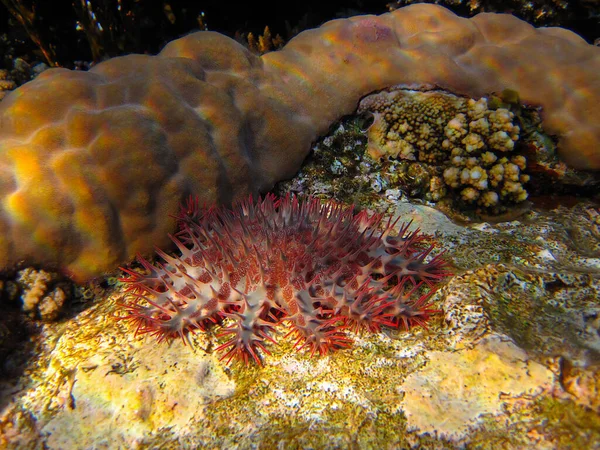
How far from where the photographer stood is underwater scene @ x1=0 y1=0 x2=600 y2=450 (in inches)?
76.5

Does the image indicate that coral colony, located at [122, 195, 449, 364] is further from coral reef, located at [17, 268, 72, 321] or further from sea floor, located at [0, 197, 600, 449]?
coral reef, located at [17, 268, 72, 321]

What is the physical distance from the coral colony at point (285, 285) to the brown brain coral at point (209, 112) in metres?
0.62

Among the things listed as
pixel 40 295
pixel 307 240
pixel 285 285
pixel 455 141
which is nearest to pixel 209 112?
pixel 307 240

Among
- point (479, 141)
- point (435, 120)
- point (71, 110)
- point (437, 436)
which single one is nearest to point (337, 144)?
point (435, 120)

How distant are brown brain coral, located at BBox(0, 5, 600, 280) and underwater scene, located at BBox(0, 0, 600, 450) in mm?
21

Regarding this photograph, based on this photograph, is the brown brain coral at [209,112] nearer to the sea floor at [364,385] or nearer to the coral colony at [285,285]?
the coral colony at [285,285]

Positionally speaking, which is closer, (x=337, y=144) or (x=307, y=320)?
(x=307, y=320)

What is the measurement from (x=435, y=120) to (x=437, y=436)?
3.17 metres

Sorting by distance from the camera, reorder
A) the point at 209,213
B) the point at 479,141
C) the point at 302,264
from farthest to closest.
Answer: the point at 479,141 → the point at 209,213 → the point at 302,264

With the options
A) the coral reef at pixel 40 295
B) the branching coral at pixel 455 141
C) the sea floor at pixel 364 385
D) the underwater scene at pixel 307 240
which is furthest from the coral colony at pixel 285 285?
the branching coral at pixel 455 141

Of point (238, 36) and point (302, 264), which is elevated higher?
point (238, 36)

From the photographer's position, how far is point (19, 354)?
98.7 inches

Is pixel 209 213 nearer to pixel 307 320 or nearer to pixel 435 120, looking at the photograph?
pixel 307 320

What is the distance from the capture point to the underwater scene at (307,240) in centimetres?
194
